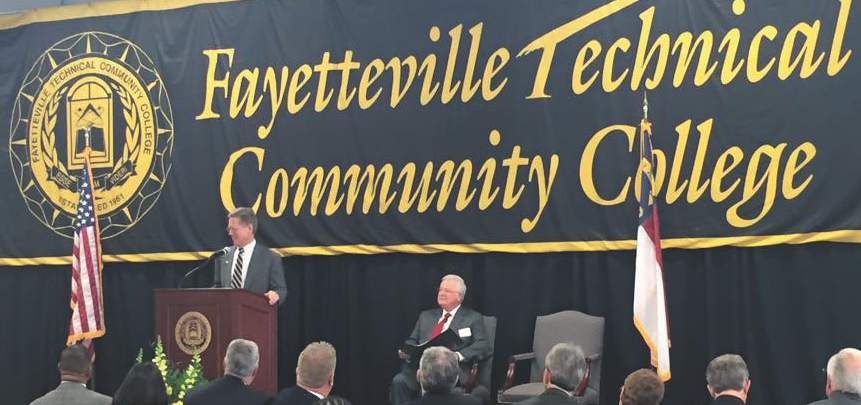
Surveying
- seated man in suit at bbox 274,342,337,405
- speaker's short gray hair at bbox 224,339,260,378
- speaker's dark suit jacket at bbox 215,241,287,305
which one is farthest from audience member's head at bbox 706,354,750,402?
speaker's dark suit jacket at bbox 215,241,287,305

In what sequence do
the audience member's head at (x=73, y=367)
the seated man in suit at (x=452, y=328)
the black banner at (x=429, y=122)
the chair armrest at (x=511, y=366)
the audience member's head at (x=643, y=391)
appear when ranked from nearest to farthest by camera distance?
1. the audience member's head at (x=643, y=391)
2. the audience member's head at (x=73, y=367)
3. the chair armrest at (x=511, y=366)
4. the black banner at (x=429, y=122)
5. the seated man in suit at (x=452, y=328)

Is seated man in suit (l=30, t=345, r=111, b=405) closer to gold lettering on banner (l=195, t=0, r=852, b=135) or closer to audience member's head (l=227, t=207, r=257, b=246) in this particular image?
audience member's head (l=227, t=207, r=257, b=246)

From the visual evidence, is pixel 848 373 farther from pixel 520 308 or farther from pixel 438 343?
pixel 520 308

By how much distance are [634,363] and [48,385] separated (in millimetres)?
4807

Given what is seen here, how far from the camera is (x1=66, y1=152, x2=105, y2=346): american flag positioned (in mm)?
8992

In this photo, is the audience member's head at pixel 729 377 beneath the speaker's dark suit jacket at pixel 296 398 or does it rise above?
above

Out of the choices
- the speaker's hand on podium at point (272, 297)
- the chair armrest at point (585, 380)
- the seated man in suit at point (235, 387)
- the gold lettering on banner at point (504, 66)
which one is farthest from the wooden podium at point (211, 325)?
the gold lettering on banner at point (504, 66)

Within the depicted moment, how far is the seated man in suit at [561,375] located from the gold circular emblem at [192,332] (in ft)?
8.90

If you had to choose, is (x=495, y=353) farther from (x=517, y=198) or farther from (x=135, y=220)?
(x=135, y=220)

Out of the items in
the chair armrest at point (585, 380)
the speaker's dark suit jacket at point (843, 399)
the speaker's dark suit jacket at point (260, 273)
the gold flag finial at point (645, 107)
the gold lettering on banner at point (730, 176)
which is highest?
the gold flag finial at point (645, 107)

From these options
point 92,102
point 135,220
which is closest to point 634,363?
point 135,220

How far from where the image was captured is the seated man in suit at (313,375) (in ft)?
17.3

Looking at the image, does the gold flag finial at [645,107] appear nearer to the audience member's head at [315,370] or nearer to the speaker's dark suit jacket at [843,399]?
the speaker's dark suit jacket at [843,399]

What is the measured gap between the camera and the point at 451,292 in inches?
324
